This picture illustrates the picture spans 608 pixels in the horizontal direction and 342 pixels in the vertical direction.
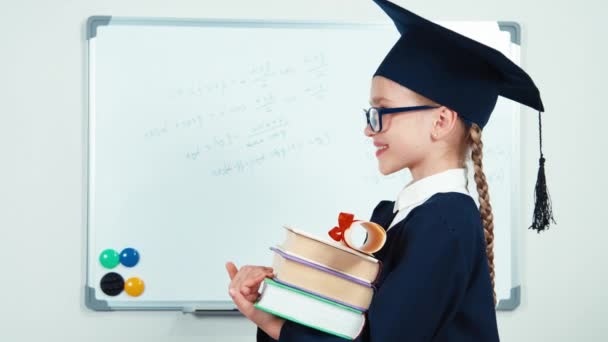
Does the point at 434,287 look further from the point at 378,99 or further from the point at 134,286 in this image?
the point at 134,286

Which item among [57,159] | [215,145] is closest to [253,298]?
[215,145]

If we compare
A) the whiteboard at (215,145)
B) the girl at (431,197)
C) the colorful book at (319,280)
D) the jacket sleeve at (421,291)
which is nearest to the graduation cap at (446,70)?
the girl at (431,197)

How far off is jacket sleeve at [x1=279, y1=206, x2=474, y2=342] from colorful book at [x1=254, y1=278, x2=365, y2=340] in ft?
0.07

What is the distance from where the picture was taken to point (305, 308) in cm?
85

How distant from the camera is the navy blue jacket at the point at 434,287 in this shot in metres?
0.85

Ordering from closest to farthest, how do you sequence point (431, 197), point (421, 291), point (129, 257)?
point (421, 291) → point (431, 197) → point (129, 257)

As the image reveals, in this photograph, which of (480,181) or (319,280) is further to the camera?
(480,181)

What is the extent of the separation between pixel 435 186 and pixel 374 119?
0.15m

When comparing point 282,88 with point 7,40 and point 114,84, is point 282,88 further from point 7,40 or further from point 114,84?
point 7,40

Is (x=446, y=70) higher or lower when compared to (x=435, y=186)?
higher

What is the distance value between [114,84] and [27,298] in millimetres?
747

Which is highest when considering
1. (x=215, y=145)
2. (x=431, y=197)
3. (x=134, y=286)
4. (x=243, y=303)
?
(x=215, y=145)

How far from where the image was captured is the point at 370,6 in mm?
1925

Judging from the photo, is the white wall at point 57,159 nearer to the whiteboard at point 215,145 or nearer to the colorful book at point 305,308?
the whiteboard at point 215,145
